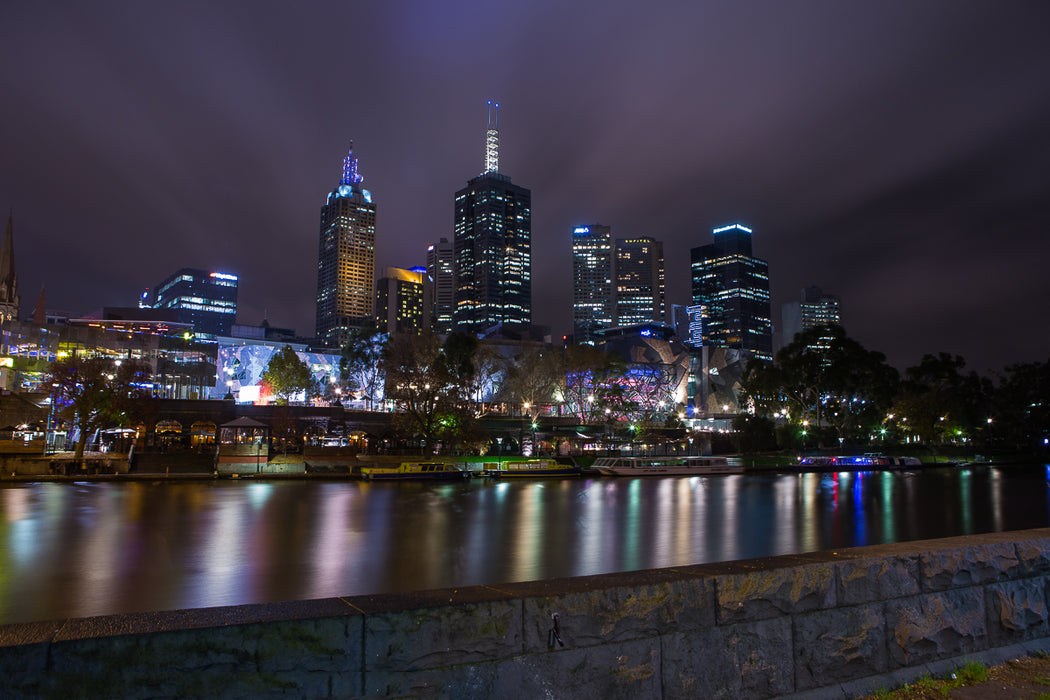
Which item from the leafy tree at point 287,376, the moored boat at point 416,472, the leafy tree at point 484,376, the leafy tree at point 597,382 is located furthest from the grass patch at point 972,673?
the leafy tree at point 287,376

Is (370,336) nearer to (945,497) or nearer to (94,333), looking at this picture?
(94,333)

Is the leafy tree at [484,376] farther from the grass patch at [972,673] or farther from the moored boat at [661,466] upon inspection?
the grass patch at [972,673]

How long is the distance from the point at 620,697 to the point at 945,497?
49.0 m

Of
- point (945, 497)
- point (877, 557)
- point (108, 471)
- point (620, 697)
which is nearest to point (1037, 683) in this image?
point (877, 557)

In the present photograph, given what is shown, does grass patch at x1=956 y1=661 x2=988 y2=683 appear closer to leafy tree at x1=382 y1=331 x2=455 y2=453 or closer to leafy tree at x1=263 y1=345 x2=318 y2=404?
leafy tree at x1=382 y1=331 x2=455 y2=453

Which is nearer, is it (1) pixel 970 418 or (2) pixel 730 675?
(2) pixel 730 675

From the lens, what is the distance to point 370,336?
92938mm

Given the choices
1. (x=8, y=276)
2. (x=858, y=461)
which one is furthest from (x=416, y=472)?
(x=8, y=276)

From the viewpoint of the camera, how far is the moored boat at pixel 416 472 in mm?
51469

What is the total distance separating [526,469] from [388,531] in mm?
32389

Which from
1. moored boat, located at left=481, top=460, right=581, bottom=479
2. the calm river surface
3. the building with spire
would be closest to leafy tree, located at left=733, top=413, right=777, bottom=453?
moored boat, located at left=481, top=460, right=581, bottom=479

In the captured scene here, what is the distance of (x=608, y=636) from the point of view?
168 inches

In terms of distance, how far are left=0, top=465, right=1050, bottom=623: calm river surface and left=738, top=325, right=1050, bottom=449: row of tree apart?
32698 mm

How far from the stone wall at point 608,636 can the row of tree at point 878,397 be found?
3262 inches
